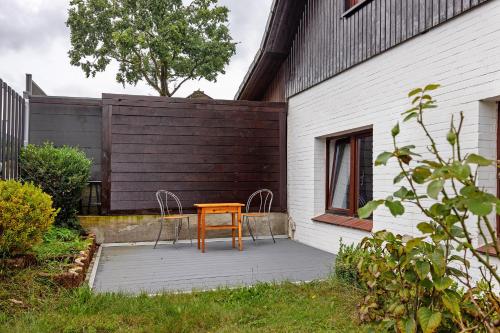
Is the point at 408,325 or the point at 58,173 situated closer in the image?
the point at 408,325

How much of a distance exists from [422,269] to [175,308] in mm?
2151

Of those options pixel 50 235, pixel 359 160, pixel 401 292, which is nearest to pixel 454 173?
pixel 401 292

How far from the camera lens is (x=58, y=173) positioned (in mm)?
5957

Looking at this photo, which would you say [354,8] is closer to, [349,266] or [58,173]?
[349,266]

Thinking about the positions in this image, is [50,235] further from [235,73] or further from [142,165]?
[235,73]

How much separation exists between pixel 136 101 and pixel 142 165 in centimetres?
109

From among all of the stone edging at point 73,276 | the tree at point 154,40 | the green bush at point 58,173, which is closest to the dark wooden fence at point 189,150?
the green bush at point 58,173

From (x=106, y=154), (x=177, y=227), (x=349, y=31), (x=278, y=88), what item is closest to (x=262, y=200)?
(x=177, y=227)

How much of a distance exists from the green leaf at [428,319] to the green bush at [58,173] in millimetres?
5426

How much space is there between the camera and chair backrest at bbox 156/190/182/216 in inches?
270

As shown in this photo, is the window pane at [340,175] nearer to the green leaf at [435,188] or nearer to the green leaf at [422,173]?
the green leaf at [422,173]

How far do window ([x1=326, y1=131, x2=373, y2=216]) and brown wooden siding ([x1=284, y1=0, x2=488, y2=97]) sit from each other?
1.04 meters

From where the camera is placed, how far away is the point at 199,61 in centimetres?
1852

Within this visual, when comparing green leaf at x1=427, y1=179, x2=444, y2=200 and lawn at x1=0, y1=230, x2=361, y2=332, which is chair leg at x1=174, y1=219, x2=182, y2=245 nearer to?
lawn at x1=0, y1=230, x2=361, y2=332
